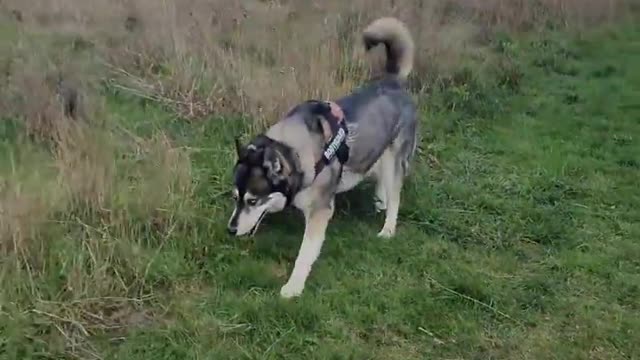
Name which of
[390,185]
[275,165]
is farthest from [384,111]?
[275,165]

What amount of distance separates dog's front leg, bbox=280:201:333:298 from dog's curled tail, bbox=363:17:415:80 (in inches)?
50.8

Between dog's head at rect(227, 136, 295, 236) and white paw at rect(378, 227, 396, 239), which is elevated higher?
dog's head at rect(227, 136, 295, 236)

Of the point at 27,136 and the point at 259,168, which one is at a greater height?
the point at 259,168

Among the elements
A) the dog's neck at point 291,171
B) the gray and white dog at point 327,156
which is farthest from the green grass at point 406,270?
the dog's neck at point 291,171

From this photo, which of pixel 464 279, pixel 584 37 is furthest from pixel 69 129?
pixel 584 37

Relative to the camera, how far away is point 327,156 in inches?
157

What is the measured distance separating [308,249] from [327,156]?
1.69 feet

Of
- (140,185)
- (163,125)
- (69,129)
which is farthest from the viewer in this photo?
(163,125)

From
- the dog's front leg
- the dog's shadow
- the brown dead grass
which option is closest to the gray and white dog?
the dog's front leg

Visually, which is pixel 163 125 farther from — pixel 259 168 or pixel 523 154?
pixel 523 154

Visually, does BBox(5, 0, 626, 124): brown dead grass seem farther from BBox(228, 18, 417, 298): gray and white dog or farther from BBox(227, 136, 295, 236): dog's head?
BBox(227, 136, 295, 236): dog's head

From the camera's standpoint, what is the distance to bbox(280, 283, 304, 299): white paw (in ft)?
11.7

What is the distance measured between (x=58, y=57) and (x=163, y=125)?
1.60 meters

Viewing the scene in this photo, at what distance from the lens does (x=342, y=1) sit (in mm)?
8578
